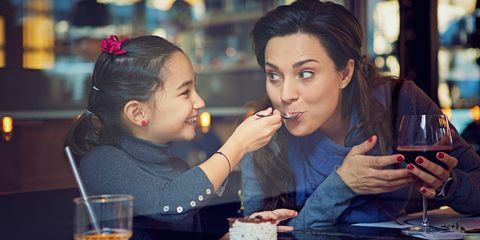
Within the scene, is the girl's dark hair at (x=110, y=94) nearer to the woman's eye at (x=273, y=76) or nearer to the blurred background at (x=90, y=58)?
the blurred background at (x=90, y=58)

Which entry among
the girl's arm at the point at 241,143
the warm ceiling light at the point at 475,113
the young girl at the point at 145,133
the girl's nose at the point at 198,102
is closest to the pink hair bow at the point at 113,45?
the young girl at the point at 145,133

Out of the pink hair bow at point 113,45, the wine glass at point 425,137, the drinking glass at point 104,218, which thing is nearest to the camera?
the drinking glass at point 104,218

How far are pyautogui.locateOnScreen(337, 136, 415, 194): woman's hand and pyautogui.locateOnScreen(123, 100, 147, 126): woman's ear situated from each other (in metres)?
0.84

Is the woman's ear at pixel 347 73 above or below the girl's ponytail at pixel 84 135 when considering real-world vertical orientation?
above

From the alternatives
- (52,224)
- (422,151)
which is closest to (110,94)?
(52,224)

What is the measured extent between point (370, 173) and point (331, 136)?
197 mm

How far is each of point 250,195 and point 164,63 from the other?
2.24ft

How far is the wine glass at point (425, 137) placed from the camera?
7.47ft

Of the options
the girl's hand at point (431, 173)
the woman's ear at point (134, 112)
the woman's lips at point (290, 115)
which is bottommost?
the girl's hand at point (431, 173)

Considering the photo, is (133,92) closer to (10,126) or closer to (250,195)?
(10,126)

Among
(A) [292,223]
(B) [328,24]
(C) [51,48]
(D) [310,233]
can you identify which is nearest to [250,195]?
(A) [292,223]

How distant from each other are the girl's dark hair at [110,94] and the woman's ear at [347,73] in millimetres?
808

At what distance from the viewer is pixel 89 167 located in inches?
84.5

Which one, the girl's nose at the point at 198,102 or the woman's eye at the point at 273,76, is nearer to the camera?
the girl's nose at the point at 198,102
